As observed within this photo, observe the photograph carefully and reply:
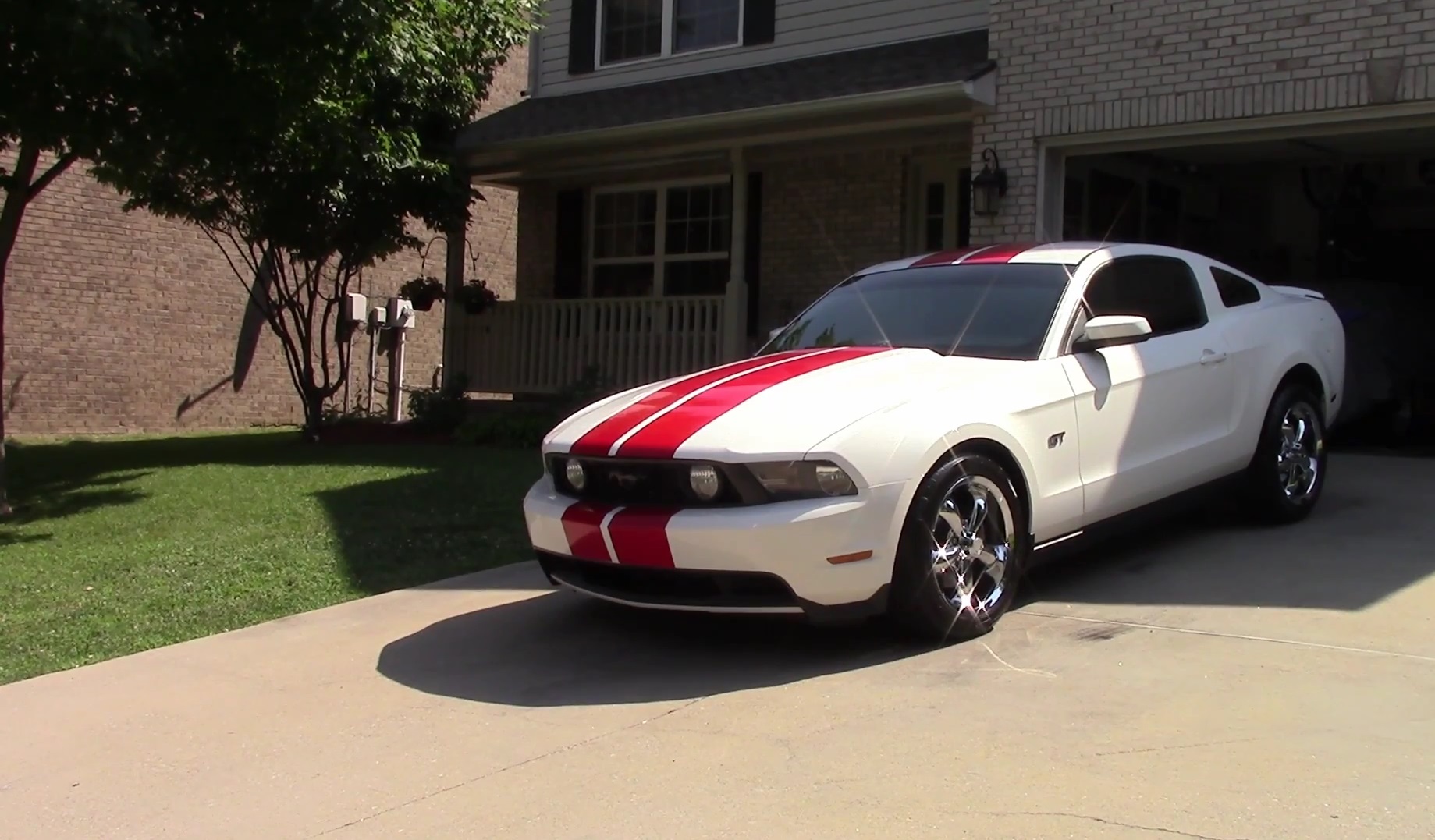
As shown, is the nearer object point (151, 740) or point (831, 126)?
point (151, 740)

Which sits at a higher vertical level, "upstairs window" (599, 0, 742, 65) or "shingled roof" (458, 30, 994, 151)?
"upstairs window" (599, 0, 742, 65)

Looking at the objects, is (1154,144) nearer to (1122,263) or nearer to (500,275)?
(1122,263)

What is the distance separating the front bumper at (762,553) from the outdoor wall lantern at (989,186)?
19.5 ft

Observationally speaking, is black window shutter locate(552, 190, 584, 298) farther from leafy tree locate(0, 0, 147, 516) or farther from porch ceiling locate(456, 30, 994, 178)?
leafy tree locate(0, 0, 147, 516)

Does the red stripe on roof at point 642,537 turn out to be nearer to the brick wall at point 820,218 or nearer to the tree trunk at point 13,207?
the tree trunk at point 13,207

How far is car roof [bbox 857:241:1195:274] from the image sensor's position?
6297 mm

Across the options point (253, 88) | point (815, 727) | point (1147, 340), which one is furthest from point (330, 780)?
point (253, 88)

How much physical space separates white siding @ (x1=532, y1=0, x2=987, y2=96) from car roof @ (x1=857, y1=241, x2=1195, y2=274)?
5.73 meters

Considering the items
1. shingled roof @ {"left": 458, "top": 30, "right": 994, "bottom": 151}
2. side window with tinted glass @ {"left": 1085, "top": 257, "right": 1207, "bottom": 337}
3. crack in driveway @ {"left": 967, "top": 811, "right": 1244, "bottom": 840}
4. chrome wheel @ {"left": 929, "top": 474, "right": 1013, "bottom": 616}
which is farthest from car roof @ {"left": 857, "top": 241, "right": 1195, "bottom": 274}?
shingled roof @ {"left": 458, "top": 30, "right": 994, "bottom": 151}

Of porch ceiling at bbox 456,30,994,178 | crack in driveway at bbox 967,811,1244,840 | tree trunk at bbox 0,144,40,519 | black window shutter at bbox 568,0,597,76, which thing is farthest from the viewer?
black window shutter at bbox 568,0,597,76

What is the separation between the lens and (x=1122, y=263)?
6402mm

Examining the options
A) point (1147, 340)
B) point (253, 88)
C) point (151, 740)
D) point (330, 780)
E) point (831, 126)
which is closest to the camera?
point (330, 780)

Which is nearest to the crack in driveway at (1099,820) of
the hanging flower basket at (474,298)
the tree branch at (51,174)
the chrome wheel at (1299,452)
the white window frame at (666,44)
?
the chrome wheel at (1299,452)

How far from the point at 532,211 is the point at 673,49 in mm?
2797
